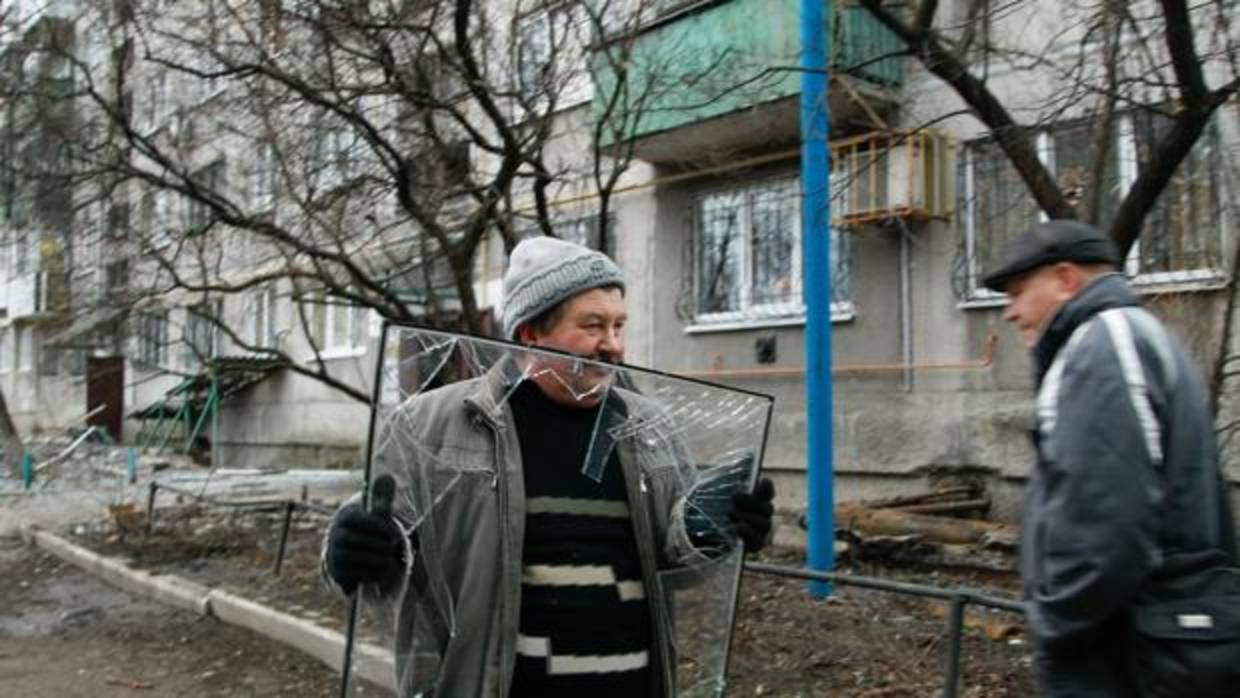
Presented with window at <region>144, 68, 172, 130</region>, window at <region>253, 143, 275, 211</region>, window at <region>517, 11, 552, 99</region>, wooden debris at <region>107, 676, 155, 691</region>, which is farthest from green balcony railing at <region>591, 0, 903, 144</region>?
wooden debris at <region>107, 676, 155, 691</region>

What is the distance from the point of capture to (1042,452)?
84.4 inches

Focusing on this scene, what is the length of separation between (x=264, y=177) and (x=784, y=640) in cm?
605

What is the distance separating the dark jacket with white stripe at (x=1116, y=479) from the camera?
195 cm

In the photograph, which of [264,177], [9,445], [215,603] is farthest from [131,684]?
[9,445]

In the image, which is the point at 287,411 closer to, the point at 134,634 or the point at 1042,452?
the point at 134,634

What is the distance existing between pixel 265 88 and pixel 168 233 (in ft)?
7.36

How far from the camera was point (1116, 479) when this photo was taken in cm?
196

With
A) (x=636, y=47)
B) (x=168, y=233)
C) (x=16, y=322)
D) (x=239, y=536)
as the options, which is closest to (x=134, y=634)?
(x=239, y=536)

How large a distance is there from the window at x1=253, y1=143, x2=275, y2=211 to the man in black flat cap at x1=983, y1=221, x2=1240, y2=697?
6881mm

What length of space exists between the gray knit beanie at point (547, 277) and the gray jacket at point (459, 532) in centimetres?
16

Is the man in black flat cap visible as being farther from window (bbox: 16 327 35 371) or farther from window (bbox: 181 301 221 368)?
window (bbox: 16 327 35 371)

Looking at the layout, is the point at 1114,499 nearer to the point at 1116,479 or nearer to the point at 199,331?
the point at 1116,479

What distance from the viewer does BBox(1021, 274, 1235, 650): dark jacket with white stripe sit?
1.95 metres

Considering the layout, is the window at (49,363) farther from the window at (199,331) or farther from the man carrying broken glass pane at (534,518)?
the man carrying broken glass pane at (534,518)
